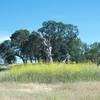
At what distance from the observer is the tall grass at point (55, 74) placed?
60.5 ft

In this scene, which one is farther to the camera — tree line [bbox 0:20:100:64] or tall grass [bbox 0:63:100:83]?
tree line [bbox 0:20:100:64]

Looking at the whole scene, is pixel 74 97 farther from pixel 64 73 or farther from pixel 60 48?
pixel 60 48

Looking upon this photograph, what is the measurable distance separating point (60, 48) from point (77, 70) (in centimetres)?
3619

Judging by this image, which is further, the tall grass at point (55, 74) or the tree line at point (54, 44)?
the tree line at point (54, 44)

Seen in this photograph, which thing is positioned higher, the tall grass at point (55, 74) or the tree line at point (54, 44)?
the tree line at point (54, 44)

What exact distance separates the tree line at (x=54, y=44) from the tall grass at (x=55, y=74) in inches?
1090

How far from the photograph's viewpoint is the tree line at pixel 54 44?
52.3 meters

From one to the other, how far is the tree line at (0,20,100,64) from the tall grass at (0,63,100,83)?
27686 mm

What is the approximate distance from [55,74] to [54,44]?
36173 mm

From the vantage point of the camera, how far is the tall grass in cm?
1844

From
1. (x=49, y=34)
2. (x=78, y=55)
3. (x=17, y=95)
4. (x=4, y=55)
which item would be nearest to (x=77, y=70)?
(x=17, y=95)

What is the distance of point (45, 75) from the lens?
19.0m

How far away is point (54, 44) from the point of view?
2168 inches

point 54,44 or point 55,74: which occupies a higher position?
point 54,44
